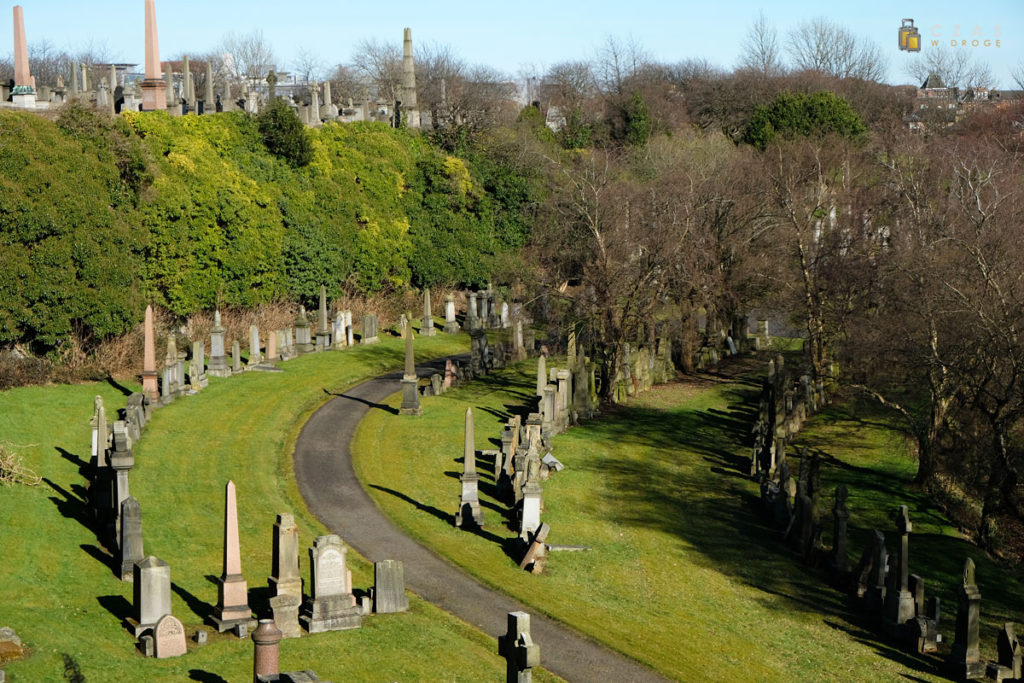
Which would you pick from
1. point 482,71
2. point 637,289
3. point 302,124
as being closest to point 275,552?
point 637,289

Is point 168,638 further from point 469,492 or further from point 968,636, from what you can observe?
point 968,636

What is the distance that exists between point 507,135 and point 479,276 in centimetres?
813

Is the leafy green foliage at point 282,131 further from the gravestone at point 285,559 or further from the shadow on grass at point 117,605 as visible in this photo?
the gravestone at point 285,559

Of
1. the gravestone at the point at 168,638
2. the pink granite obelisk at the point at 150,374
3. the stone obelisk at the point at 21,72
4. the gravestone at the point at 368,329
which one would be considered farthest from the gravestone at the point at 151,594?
the stone obelisk at the point at 21,72

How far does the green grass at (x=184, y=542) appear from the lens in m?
17.0

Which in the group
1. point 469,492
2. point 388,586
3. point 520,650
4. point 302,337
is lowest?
point 388,586

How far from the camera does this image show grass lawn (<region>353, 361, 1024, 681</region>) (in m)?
20.0

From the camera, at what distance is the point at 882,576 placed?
22234 mm

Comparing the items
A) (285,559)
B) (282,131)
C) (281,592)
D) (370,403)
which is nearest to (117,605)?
(281,592)

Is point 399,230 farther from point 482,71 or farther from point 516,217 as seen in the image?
point 482,71

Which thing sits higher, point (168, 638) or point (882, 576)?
point (168, 638)

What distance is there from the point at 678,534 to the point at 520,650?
12.3 metres

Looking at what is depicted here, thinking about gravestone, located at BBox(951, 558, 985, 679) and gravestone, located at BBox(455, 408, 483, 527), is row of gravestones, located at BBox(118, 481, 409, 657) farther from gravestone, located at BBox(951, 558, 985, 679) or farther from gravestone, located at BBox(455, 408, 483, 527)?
gravestone, located at BBox(951, 558, 985, 679)

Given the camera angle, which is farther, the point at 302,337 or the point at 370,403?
the point at 302,337
